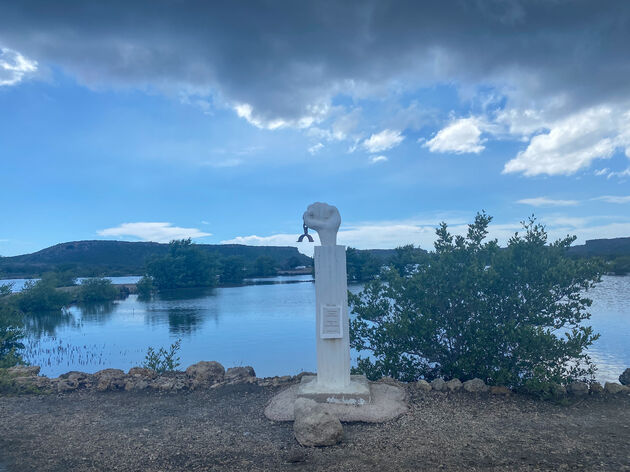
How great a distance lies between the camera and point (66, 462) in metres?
5.30

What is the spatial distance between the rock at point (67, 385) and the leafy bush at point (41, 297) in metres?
28.8

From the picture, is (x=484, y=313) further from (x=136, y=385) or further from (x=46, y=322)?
(x=46, y=322)

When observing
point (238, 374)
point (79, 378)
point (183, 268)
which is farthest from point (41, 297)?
point (238, 374)

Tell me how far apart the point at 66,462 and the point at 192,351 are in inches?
551

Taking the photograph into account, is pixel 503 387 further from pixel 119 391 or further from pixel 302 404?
pixel 119 391

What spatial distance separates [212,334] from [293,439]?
18.6 m

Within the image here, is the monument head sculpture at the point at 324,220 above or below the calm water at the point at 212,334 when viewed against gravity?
above

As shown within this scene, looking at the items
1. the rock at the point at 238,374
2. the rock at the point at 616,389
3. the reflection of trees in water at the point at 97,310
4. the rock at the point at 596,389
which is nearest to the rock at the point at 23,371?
the rock at the point at 238,374

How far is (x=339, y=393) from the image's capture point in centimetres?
679

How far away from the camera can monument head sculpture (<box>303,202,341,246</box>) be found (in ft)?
23.6

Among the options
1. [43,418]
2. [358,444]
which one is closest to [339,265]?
[358,444]

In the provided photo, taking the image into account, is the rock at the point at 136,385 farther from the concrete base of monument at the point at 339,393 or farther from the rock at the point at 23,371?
the concrete base of monument at the point at 339,393

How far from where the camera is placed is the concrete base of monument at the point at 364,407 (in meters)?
6.27

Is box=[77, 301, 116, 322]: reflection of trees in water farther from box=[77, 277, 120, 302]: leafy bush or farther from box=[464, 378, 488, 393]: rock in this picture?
box=[464, 378, 488, 393]: rock
